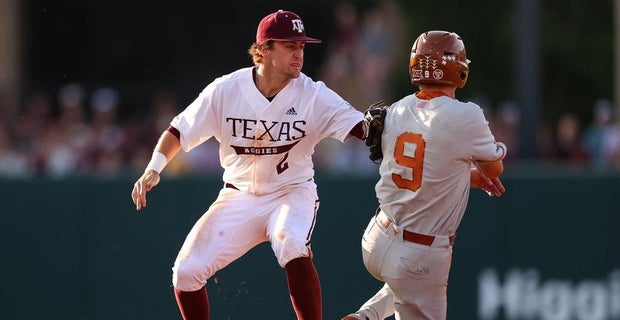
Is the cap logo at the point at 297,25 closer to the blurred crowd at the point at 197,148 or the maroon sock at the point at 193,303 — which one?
the maroon sock at the point at 193,303

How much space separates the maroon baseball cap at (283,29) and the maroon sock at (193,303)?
160 centimetres

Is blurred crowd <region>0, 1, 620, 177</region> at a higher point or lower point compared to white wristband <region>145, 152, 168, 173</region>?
lower

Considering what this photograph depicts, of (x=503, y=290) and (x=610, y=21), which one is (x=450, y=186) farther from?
(x=610, y=21)

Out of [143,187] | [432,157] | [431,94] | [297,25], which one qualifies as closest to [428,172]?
[432,157]

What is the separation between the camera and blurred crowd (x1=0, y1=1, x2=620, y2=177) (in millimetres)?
14820

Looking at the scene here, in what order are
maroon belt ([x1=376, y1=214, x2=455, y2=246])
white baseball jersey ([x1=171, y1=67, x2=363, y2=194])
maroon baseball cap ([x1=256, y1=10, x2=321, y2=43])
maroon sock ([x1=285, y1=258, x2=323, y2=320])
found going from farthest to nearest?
white baseball jersey ([x1=171, y1=67, x2=363, y2=194]) → maroon baseball cap ([x1=256, y1=10, x2=321, y2=43]) → maroon sock ([x1=285, y1=258, x2=323, y2=320]) → maroon belt ([x1=376, y1=214, x2=455, y2=246])

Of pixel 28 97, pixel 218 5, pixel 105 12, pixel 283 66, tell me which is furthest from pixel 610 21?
pixel 283 66

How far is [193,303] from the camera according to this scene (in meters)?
8.05

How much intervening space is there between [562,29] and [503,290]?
1141 centimetres

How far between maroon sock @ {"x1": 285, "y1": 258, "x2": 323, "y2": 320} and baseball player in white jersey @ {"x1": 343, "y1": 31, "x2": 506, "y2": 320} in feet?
1.75

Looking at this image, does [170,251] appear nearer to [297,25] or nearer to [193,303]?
[193,303]

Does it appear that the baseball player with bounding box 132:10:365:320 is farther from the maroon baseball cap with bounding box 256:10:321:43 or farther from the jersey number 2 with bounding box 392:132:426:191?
the jersey number 2 with bounding box 392:132:426:191

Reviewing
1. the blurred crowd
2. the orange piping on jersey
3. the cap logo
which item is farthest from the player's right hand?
the blurred crowd

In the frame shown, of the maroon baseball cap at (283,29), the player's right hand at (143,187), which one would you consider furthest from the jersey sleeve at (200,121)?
the maroon baseball cap at (283,29)
